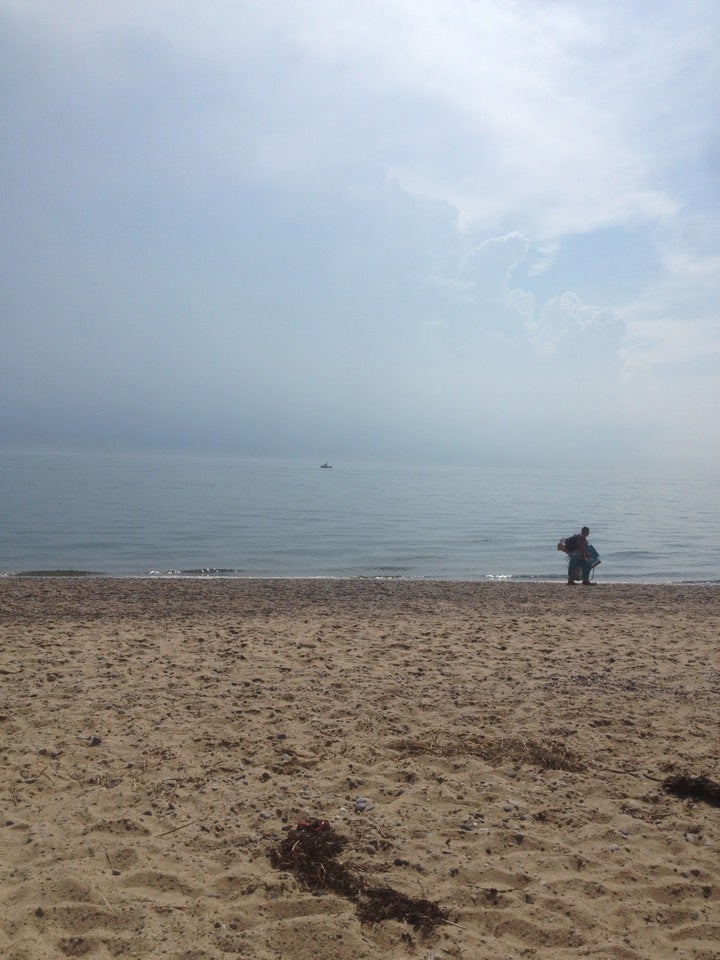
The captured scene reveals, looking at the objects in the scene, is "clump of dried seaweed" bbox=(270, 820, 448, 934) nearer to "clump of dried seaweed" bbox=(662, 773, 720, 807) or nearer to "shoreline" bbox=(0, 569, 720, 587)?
"clump of dried seaweed" bbox=(662, 773, 720, 807)

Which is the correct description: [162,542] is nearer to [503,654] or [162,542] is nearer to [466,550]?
[466,550]

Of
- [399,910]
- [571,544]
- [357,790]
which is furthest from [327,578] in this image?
[399,910]

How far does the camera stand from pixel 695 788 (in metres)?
5.32

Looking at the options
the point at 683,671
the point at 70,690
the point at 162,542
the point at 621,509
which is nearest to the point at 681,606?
the point at 683,671

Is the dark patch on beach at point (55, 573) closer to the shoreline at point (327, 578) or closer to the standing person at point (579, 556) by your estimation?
the shoreline at point (327, 578)

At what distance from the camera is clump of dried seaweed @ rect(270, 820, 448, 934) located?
3.87 metres

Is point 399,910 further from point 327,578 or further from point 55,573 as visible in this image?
point 55,573

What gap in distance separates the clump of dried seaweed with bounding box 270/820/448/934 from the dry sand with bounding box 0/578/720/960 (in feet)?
0.19

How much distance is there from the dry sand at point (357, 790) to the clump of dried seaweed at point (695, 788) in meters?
0.10

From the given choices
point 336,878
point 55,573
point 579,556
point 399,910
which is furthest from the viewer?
point 55,573

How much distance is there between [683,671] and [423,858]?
5611 millimetres

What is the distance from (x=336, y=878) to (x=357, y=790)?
116cm

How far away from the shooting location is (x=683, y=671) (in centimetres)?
866

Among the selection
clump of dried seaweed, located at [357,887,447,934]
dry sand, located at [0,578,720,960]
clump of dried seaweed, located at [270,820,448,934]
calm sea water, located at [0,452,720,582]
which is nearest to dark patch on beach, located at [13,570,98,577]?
calm sea water, located at [0,452,720,582]
